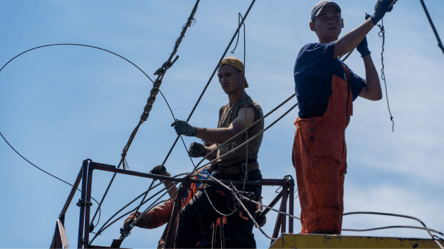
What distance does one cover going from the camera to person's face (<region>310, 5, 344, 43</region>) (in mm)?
5789

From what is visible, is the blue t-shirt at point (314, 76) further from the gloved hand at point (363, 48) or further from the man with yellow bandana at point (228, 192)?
the man with yellow bandana at point (228, 192)

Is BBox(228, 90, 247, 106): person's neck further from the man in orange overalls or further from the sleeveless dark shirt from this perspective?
the man in orange overalls

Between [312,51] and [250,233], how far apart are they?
2313 millimetres

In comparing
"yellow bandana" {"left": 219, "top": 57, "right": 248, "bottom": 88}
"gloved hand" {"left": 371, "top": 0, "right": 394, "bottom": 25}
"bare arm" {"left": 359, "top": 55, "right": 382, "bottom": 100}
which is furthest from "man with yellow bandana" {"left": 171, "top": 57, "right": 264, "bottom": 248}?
"gloved hand" {"left": 371, "top": 0, "right": 394, "bottom": 25}

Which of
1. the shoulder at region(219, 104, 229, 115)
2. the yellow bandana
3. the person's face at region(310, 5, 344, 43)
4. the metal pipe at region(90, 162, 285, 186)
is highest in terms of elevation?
the yellow bandana

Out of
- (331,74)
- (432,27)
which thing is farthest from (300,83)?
(432,27)

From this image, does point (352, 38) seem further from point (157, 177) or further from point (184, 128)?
point (157, 177)

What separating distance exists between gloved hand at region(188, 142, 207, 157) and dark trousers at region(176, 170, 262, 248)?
428mm

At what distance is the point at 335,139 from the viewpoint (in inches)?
211

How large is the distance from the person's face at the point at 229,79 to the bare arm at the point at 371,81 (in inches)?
71.8

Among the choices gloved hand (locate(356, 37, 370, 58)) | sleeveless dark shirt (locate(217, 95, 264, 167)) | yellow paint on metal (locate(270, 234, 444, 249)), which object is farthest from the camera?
Answer: sleeveless dark shirt (locate(217, 95, 264, 167))

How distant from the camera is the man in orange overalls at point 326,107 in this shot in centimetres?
518

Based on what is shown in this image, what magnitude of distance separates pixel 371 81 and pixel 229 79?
6.43 feet

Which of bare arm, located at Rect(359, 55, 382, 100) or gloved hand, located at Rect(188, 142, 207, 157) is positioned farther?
gloved hand, located at Rect(188, 142, 207, 157)
